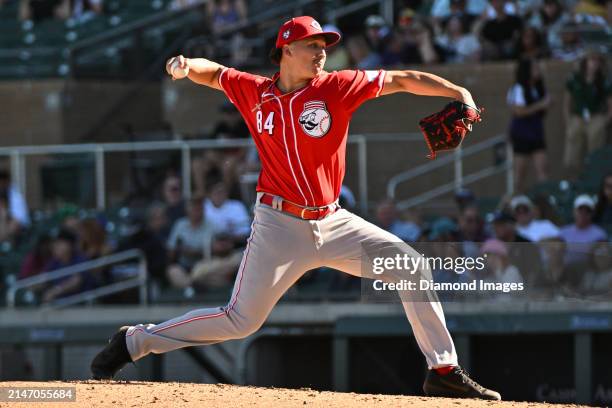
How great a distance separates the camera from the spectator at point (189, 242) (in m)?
12.6

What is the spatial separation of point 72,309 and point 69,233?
997 millimetres

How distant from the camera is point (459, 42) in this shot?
1459 cm

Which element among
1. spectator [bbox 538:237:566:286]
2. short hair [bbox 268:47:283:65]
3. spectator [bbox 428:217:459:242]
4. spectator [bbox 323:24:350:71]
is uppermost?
spectator [bbox 323:24:350:71]

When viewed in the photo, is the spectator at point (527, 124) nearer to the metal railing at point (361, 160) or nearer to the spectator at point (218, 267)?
the metal railing at point (361, 160)

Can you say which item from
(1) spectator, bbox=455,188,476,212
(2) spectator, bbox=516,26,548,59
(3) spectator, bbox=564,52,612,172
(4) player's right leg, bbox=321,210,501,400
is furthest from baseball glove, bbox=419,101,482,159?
(2) spectator, bbox=516,26,548,59

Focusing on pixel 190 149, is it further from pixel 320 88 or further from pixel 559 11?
pixel 320 88

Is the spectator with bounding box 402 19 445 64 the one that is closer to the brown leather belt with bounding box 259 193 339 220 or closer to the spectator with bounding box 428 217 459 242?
the spectator with bounding box 428 217 459 242

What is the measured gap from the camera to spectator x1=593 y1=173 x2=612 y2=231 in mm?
11876

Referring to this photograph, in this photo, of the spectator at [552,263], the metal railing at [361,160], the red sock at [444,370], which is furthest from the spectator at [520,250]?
the red sock at [444,370]

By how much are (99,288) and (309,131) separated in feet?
21.0

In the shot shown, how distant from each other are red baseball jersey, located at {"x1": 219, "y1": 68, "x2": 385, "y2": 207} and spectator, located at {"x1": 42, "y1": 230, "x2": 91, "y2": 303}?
20.4 ft

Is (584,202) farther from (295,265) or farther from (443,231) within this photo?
(295,265)

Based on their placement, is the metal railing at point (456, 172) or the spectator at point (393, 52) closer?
the metal railing at point (456, 172)

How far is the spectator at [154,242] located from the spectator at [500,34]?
3680 millimetres
